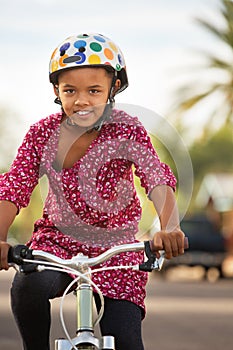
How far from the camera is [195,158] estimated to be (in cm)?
11006

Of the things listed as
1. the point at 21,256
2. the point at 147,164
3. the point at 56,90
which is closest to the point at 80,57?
the point at 56,90

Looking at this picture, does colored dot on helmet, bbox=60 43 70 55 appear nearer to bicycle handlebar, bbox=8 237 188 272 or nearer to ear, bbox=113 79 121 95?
ear, bbox=113 79 121 95

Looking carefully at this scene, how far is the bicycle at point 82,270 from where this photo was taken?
178 inches

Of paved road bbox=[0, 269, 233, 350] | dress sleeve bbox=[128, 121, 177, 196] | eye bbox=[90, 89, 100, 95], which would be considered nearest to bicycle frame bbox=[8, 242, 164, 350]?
dress sleeve bbox=[128, 121, 177, 196]

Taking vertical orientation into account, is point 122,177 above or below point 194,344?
below

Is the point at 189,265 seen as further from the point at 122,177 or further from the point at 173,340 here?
the point at 122,177

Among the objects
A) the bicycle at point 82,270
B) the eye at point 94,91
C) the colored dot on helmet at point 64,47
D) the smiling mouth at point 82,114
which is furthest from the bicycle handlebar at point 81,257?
the colored dot on helmet at point 64,47

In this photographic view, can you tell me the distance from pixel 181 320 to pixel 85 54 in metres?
13.0

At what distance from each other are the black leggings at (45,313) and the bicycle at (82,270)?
273 mm

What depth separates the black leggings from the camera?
499 cm

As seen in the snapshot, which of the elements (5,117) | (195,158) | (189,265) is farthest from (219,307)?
(195,158)

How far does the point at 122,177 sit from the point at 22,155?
401mm

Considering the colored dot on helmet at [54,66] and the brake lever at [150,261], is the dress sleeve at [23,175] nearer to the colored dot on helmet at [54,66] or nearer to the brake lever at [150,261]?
the colored dot on helmet at [54,66]

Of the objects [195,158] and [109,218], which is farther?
[195,158]
